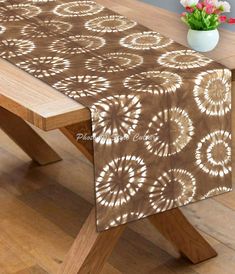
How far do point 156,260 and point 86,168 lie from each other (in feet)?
2.33

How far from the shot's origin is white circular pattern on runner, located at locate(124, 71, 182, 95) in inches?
77.9

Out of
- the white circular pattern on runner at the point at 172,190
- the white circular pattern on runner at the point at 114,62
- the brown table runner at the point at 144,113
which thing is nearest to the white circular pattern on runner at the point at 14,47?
the brown table runner at the point at 144,113

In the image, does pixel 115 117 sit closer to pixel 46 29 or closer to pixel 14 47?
pixel 14 47

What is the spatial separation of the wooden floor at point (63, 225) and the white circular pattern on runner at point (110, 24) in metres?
0.66

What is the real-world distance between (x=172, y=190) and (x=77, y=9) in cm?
87

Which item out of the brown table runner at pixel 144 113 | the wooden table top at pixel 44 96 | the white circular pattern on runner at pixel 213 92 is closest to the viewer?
the wooden table top at pixel 44 96

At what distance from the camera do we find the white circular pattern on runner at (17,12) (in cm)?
256

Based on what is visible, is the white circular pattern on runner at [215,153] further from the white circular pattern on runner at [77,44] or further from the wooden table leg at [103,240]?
the white circular pattern on runner at [77,44]

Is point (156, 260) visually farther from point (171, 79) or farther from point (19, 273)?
point (171, 79)

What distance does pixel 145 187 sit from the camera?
6.64 ft

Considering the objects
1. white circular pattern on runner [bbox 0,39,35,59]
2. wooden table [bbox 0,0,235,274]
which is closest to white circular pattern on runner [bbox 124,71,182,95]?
wooden table [bbox 0,0,235,274]

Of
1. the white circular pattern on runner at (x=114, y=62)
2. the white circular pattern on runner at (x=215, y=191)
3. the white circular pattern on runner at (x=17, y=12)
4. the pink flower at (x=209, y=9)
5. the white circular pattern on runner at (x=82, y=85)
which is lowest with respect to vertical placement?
the white circular pattern on runner at (x=215, y=191)

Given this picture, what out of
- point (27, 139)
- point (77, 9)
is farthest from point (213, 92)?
point (27, 139)

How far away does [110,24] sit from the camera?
2.51m
